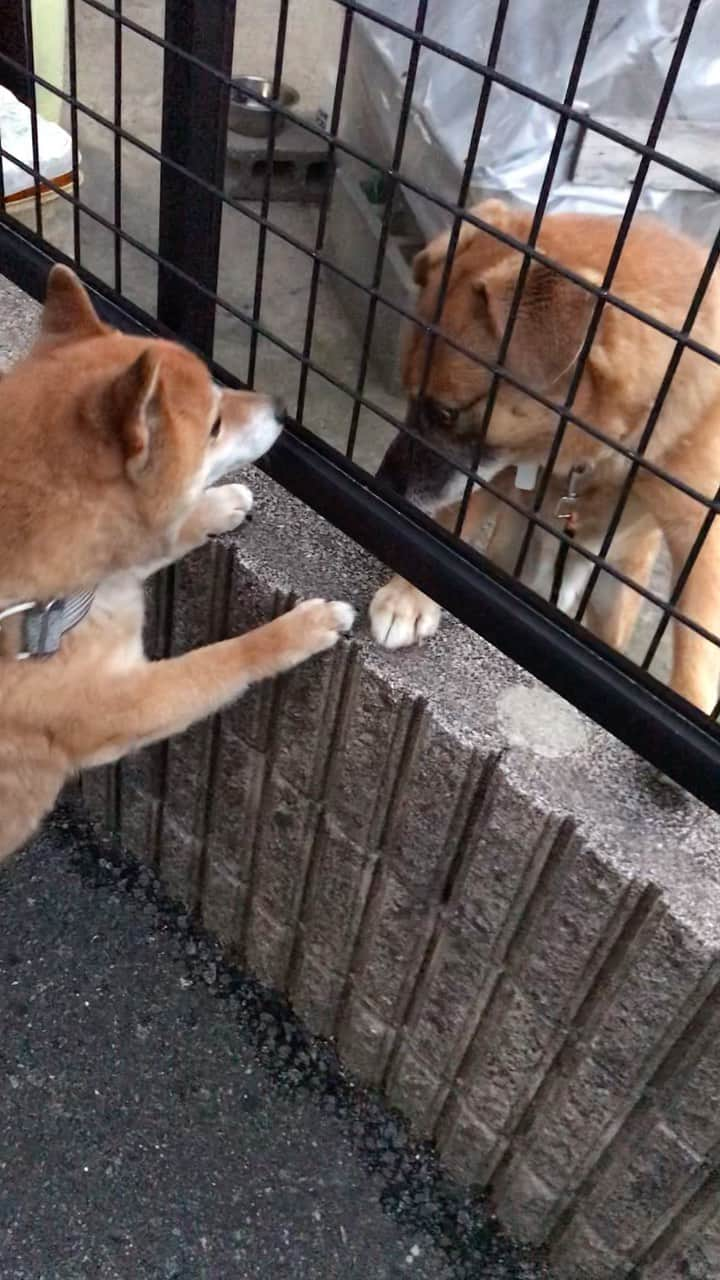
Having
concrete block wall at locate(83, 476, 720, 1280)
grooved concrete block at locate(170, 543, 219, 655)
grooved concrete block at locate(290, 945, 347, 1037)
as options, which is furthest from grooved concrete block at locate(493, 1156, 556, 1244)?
grooved concrete block at locate(170, 543, 219, 655)

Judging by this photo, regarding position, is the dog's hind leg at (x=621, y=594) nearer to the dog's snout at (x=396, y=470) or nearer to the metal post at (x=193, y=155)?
the dog's snout at (x=396, y=470)

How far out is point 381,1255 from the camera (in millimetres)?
1911

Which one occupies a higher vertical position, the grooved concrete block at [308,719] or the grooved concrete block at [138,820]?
the grooved concrete block at [308,719]

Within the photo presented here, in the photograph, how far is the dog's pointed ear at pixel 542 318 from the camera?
1.64m

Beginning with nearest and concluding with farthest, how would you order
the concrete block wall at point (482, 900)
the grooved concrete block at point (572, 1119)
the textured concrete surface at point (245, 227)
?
the concrete block wall at point (482, 900) → the grooved concrete block at point (572, 1119) → the textured concrete surface at point (245, 227)

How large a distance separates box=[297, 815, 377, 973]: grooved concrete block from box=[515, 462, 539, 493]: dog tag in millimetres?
675

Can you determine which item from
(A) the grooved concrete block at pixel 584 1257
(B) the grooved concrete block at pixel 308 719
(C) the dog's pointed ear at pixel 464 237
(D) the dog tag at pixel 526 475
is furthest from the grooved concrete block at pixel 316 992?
(C) the dog's pointed ear at pixel 464 237

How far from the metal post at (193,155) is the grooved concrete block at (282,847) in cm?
77

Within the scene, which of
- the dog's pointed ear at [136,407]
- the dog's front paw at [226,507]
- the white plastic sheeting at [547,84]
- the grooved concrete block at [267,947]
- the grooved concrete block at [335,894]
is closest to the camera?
the dog's pointed ear at [136,407]

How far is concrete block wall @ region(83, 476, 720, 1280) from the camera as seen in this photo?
5.13 ft

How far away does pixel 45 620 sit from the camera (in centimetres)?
156

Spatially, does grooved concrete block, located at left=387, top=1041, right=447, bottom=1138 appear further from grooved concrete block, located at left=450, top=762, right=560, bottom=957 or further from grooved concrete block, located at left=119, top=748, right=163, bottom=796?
grooved concrete block, located at left=119, top=748, right=163, bottom=796

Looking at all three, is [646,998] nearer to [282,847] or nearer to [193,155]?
[282,847]

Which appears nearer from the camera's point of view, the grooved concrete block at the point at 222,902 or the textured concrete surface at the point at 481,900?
the textured concrete surface at the point at 481,900
